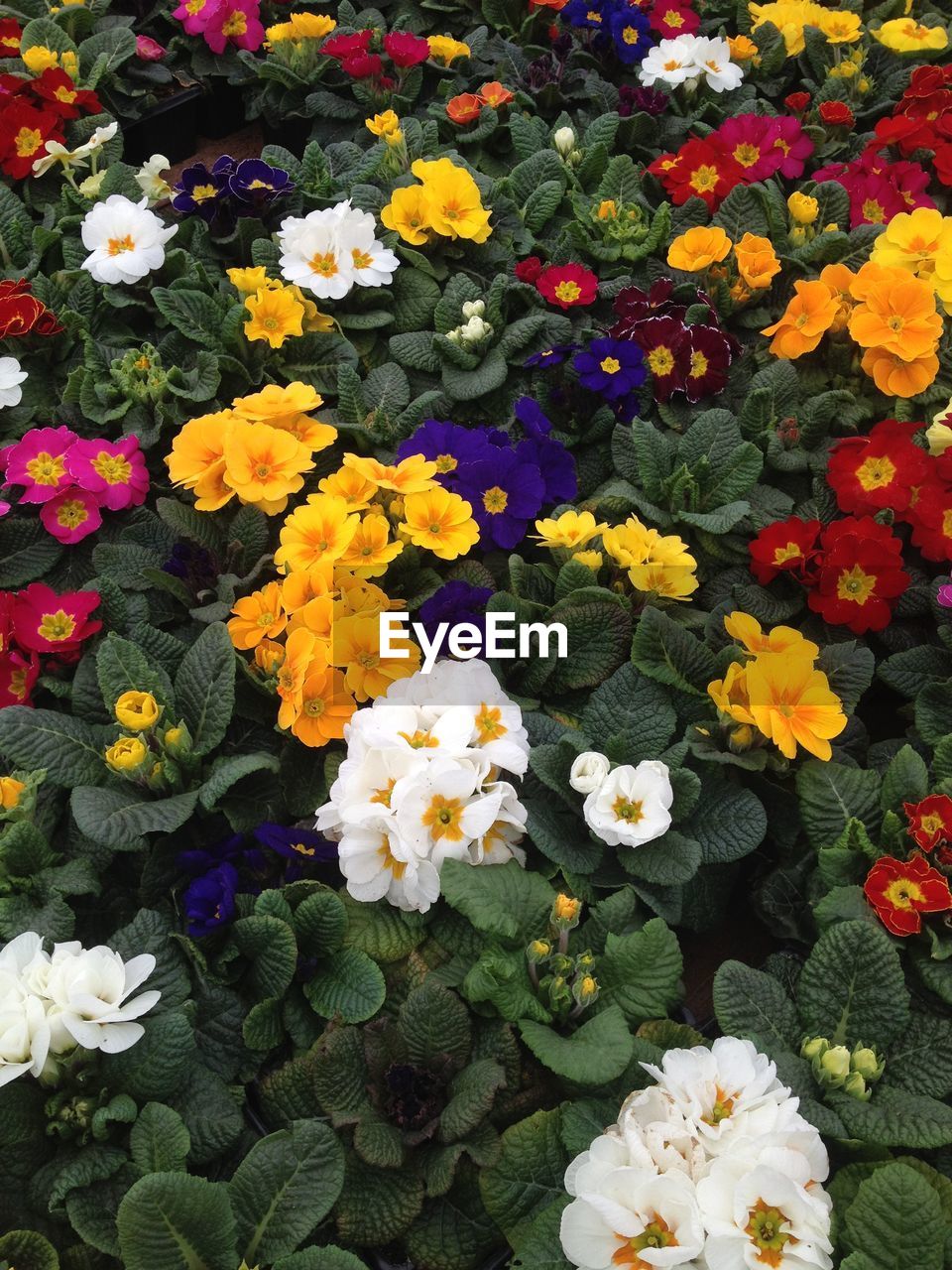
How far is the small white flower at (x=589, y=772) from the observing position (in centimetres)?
167

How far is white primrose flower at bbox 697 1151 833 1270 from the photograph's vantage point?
4.18 feet

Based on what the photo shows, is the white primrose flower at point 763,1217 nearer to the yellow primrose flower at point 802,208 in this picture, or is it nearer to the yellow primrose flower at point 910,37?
the yellow primrose flower at point 802,208

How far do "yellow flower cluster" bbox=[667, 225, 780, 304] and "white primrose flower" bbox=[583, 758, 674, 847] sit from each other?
51.9 inches

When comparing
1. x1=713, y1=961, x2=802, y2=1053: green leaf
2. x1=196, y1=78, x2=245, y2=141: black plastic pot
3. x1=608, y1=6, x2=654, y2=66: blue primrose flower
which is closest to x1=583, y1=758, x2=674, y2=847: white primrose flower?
x1=713, y1=961, x2=802, y2=1053: green leaf

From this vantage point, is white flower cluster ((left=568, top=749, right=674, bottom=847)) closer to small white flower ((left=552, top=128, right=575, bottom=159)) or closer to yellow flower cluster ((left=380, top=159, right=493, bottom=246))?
yellow flower cluster ((left=380, top=159, right=493, bottom=246))

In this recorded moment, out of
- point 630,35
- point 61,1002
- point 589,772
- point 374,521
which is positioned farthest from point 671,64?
point 61,1002

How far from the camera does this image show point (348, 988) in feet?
5.19

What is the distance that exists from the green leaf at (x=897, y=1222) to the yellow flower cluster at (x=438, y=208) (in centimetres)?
208

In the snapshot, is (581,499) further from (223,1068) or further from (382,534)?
(223,1068)

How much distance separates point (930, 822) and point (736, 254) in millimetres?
1448

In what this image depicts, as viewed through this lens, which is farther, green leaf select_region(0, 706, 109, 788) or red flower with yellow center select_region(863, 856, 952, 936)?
green leaf select_region(0, 706, 109, 788)

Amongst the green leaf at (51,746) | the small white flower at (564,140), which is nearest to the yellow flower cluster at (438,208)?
the small white flower at (564,140)

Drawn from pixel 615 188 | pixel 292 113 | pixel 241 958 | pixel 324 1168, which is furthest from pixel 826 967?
pixel 292 113

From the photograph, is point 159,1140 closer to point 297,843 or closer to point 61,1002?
point 61,1002
